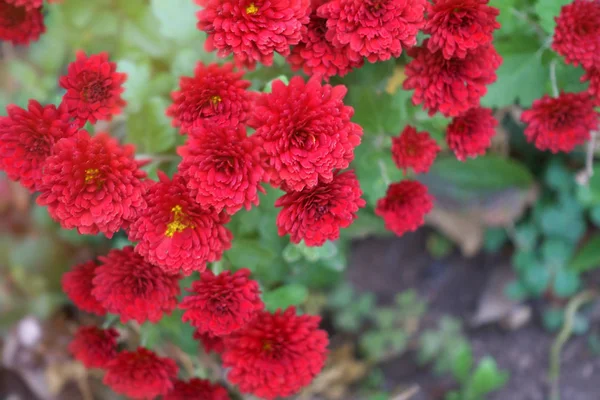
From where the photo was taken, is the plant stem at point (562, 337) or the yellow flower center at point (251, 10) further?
the plant stem at point (562, 337)

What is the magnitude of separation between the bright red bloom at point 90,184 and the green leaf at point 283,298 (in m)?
0.41

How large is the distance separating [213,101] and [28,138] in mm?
Result: 329

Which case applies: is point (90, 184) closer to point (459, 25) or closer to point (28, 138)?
point (28, 138)

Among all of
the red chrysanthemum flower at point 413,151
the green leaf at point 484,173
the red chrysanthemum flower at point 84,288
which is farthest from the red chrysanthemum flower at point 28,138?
the green leaf at point 484,173

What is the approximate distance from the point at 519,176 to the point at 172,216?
4.25 feet

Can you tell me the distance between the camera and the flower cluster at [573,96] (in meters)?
0.95

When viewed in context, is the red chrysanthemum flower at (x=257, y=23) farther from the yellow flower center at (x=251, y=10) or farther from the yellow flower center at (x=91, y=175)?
the yellow flower center at (x=91, y=175)

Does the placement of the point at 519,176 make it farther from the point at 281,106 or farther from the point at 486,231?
the point at 281,106

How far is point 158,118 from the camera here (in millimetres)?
1246

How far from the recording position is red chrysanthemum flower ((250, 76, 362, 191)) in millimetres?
796

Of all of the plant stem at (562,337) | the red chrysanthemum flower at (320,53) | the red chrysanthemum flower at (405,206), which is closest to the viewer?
the red chrysanthemum flower at (320,53)

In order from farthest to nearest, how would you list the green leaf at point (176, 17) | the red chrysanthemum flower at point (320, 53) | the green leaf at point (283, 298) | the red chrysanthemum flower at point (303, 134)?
the green leaf at point (176, 17)
the green leaf at point (283, 298)
the red chrysanthemum flower at point (320, 53)
the red chrysanthemum flower at point (303, 134)

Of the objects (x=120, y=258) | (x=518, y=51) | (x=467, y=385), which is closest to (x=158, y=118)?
(x=120, y=258)

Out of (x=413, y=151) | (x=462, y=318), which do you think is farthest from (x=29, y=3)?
(x=462, y=318)
